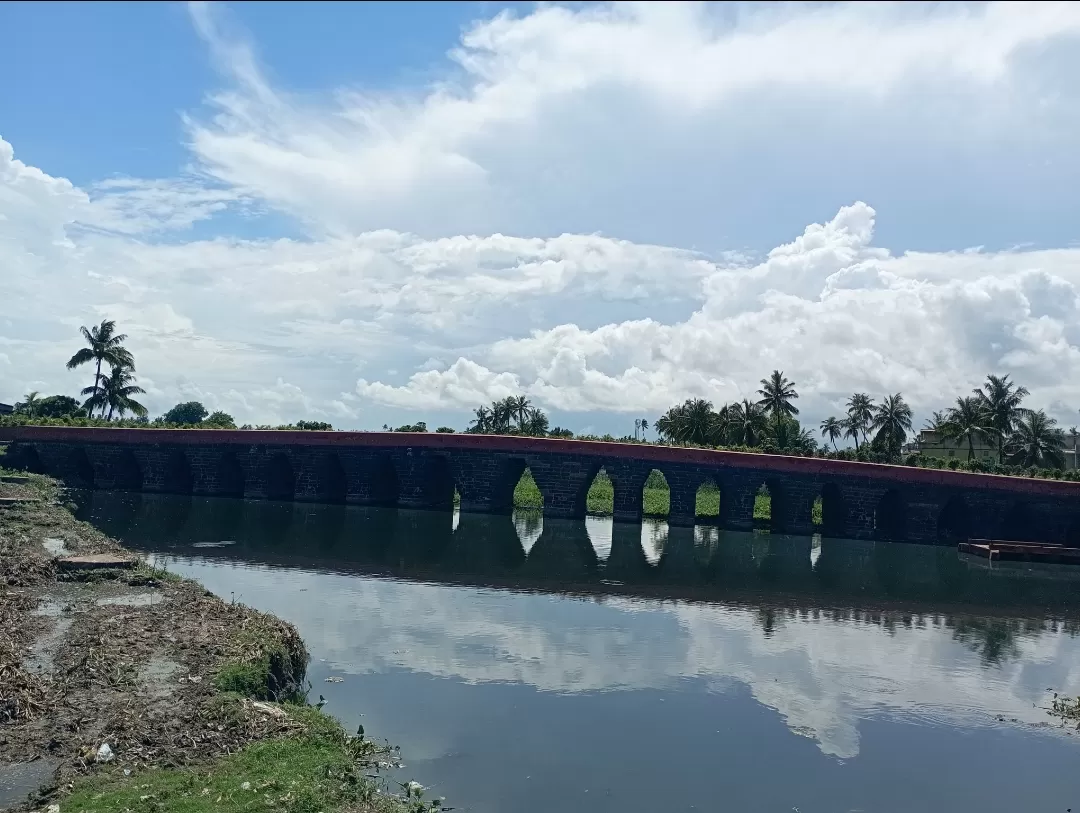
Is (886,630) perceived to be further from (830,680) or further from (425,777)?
(425,777)

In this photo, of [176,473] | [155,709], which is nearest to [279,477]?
[176,473]

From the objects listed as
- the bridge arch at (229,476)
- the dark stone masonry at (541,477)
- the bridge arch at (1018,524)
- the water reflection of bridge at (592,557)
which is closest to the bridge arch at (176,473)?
the dark stone masonry at (541,477)

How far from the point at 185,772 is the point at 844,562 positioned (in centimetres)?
A: 2451

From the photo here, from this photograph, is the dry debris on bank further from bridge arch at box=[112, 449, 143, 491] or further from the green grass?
bridge arch at box=[112, 449, 143, 491]

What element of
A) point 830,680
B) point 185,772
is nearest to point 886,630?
point 830,680

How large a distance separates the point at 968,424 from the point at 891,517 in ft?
57.8

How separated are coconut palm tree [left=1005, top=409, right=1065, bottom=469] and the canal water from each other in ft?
86.8

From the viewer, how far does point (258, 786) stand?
6.27 meters

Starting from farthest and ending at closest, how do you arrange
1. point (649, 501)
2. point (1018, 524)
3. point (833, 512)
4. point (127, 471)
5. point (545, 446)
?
point (649, 501) → point (127, 471) → point (833, 512) → point (545, 446) → point (1018, 524)

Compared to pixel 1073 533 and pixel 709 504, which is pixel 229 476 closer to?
pixel 709 504

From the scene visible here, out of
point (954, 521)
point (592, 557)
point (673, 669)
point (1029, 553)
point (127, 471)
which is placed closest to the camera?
point (673, 669)

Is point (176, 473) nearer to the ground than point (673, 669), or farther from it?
farther from it

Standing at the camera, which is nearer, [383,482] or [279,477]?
[383,482]

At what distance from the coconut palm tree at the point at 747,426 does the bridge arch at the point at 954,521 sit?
14738 mm
